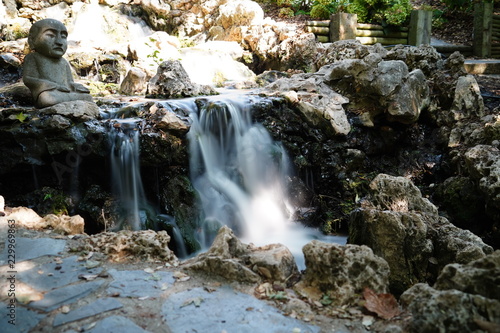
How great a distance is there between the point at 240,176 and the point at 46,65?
3771 mm

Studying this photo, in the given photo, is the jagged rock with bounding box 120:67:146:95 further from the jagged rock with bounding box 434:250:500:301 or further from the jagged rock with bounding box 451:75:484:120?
the jagged rock with bounding box 434:250:500:301

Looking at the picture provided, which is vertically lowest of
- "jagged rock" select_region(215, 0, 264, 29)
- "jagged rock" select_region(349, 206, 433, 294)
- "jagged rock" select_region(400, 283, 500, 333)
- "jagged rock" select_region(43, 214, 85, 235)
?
"jagged rock" select_region(349, 206, 433, 294)

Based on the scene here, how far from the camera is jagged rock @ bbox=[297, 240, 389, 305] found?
2.55m

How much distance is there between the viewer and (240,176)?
6523 millimetres

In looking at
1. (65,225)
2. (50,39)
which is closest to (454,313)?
(65,225)

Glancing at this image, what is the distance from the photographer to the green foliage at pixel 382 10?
42.7 feet

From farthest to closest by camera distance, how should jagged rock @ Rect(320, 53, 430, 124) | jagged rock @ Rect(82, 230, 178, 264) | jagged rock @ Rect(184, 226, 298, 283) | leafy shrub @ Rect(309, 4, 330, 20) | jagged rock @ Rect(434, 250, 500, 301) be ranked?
leafy shrub @ Rect(309, 4, 330, 20) < jagged rock @ Rect(320, 53, 430, 124) < jagged rock @ Rect(82, 230, 178, 264) < jagged rock @ Rect(184, 226, 298, 283) < jagged rock @ Rect(434, 250, 500, 301)

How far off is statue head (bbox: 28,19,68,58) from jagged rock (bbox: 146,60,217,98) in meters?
2.35

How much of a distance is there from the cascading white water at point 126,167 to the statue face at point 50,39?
1.71m

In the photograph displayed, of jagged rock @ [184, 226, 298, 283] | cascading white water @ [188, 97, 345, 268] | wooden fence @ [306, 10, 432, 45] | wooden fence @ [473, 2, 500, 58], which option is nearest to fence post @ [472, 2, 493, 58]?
wooden fence @ [473, 2, 500, 58]

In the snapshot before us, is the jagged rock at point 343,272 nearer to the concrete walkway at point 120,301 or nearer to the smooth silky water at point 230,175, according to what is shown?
the concrete walkway at point 120,301

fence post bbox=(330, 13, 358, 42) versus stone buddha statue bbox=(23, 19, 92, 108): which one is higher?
fence post bbox=(330, 13, 358, 42)

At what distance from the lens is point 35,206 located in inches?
204

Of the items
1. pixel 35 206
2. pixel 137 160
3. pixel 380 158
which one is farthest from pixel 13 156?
pixel 380 158
